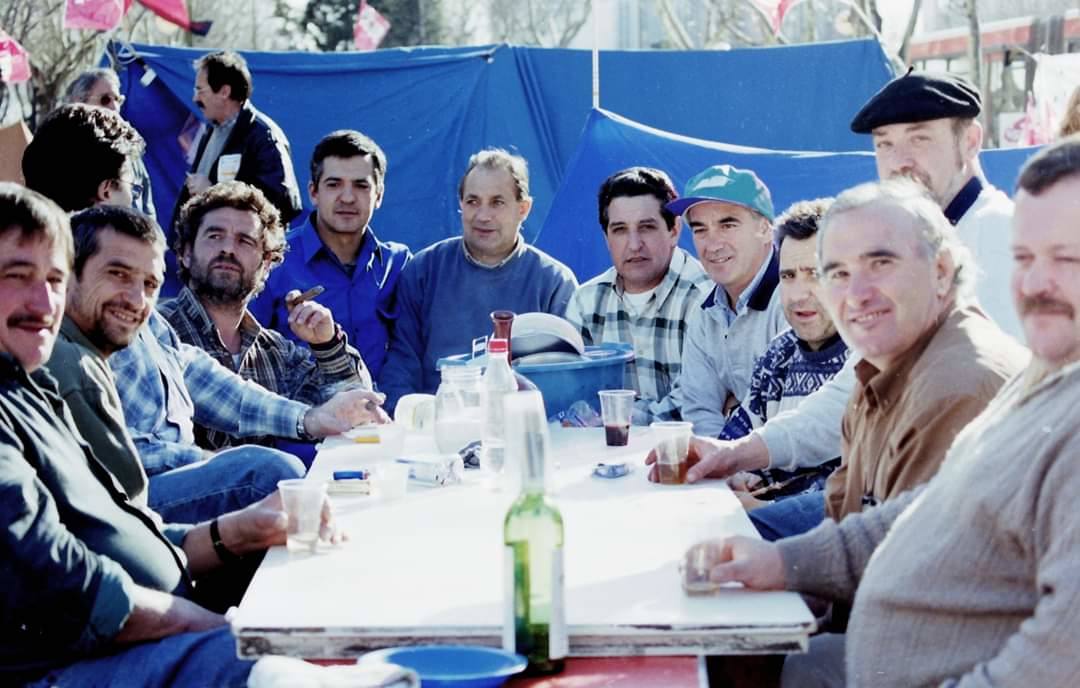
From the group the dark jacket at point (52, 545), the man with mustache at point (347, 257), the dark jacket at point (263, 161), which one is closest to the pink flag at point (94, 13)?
the dark jacket at point (263, 161)

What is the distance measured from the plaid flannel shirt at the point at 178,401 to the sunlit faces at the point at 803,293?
147cm

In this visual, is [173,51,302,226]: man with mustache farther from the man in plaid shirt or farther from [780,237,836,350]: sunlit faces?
[780,237,836,350]: sunlit faces

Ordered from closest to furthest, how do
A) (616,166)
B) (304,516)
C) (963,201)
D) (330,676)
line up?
1. (330,676)
2. (304,516)
3. (963,201)
4. (616,166)

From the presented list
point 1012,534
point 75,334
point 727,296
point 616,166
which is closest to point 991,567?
point 1012,534

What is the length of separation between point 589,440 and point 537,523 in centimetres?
176

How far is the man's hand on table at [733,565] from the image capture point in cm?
217

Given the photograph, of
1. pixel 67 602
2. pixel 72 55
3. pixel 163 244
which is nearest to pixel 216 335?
pixel 163 244

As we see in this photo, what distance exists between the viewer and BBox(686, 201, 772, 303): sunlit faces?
15.0ft

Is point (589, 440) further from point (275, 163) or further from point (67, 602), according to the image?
point (275, 163)

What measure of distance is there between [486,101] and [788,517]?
22.9 feet

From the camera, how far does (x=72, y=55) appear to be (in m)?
22.9

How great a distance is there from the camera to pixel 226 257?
4.52 m

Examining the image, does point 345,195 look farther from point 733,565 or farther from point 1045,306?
point 1045,306

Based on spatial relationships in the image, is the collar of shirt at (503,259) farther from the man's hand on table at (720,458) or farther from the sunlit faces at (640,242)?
the man's hand on table at (720,458)
